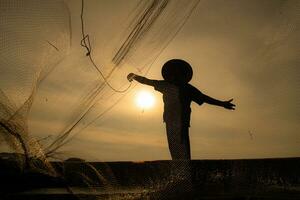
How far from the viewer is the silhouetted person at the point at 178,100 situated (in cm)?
579

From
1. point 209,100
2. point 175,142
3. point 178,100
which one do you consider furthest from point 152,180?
point 209,100

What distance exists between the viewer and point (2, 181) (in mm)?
4777

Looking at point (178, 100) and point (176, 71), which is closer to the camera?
point (178, 100)

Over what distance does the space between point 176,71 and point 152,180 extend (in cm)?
192

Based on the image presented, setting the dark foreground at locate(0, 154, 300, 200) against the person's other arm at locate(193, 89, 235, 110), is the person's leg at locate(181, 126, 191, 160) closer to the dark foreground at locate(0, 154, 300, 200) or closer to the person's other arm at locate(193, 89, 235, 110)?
the dark foreground at locate(0, 154, 300, 200)

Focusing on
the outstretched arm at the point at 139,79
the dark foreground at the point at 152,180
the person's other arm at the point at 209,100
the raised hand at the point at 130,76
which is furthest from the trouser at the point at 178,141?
the raised hand at the point at 130,76

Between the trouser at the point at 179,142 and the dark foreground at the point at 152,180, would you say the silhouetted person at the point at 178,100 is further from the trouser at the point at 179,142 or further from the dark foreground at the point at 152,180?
the dark foreground at the point at 152,180

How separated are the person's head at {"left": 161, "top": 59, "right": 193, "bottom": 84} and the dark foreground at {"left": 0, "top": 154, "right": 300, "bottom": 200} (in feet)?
4.61

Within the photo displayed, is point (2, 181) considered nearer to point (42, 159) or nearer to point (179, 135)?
point (42, 159)

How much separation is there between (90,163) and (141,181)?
803 millimetres

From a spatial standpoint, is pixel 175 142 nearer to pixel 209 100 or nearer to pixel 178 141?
pixel 178 141

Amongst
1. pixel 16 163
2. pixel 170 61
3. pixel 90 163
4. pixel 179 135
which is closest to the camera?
pixel 16 163

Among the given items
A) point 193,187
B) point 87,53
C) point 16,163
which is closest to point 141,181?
point 193,187

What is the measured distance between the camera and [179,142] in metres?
5.77
